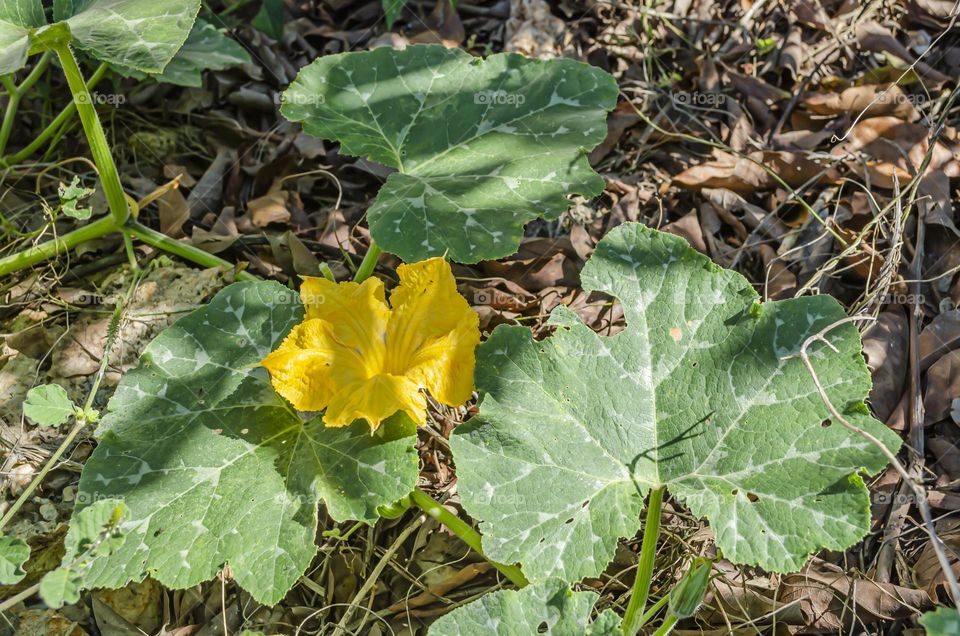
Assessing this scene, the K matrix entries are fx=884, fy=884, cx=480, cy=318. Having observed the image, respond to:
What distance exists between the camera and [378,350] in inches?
101

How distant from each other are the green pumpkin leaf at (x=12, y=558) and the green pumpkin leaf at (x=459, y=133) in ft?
4.17

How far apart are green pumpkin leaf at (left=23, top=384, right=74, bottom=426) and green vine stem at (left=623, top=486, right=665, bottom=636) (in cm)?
166

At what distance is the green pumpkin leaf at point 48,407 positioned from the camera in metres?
2.51

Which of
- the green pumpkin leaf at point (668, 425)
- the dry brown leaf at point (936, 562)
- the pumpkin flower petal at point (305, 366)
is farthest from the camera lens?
the dry brown leaf at point (936, 562)

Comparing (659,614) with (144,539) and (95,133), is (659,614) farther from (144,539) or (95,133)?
(95,133)

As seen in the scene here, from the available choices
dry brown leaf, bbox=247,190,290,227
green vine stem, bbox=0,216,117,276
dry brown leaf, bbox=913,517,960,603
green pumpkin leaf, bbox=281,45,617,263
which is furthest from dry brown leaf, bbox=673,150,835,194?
green vine stem, bbox=0,216,117,276

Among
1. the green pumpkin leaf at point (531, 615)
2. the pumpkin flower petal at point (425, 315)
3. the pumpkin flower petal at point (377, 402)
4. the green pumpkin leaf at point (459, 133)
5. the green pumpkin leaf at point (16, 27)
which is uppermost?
the green pumpkin leaf at point (16, 27)

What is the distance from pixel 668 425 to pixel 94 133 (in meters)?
2.11

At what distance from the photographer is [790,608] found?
2689mm

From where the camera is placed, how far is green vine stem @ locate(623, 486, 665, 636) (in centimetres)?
235

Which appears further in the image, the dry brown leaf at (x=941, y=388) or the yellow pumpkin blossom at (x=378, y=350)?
the dry brown leaf at (x=941, y=388)

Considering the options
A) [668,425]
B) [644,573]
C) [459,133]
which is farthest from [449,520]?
[459,133]

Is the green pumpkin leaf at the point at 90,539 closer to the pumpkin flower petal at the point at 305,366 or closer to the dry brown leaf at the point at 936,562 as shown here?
the pumpkin flower petal at the point at 305,366

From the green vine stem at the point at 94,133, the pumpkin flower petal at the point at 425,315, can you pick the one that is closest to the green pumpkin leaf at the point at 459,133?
the pumpkin flower petal at the point at 425,315
